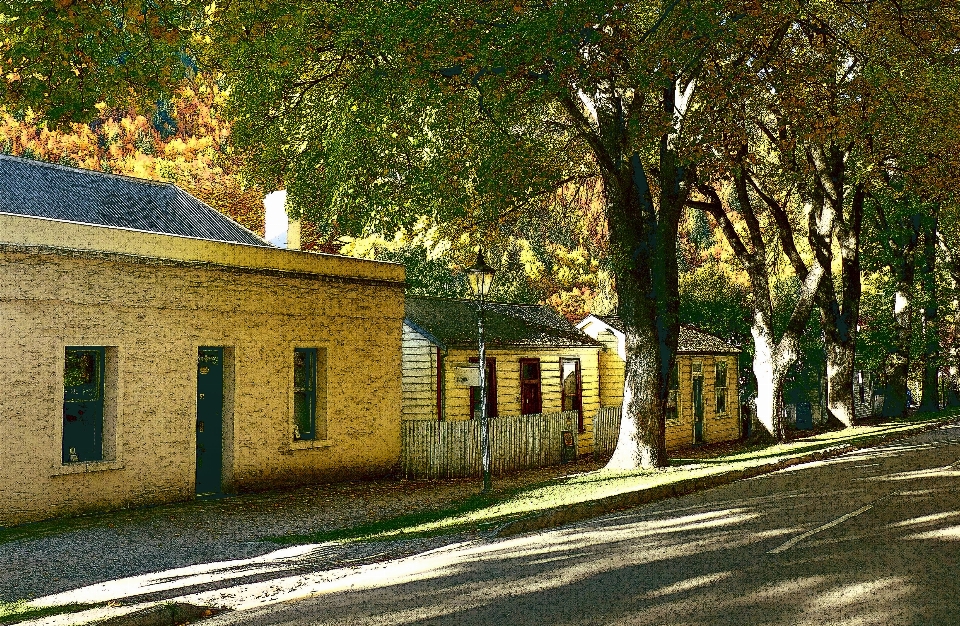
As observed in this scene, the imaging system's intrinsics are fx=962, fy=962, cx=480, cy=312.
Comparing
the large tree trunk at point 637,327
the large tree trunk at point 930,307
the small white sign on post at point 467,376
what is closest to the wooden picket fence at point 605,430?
the small white sign on post at point 467,376

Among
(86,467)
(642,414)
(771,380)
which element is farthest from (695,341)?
(86,467)

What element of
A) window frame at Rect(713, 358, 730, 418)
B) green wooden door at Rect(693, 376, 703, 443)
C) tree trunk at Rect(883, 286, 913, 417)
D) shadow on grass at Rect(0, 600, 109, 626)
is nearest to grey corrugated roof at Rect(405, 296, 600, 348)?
green wooden door at Rect(693, 376, 703, 443)

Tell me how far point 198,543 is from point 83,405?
4.53 m

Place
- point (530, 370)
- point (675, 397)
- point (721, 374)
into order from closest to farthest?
point (530, 370)
point (675, 397)
point (721, 374)

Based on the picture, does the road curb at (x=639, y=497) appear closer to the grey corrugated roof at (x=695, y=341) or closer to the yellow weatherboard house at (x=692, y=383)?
the yellow weatherboard house at (x=692, y=383)

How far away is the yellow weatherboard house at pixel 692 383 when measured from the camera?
30.5 meters

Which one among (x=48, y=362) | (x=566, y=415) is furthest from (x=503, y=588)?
(x=566, y=415)

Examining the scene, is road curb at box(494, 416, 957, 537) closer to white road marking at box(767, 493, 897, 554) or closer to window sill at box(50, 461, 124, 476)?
white road marking at box(767, 493, 897, 554)

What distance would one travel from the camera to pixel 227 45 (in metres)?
11.5

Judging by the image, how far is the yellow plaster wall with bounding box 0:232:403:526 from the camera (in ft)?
47.2

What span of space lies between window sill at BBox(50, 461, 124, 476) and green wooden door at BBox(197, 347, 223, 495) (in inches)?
92.4

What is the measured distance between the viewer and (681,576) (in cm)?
862

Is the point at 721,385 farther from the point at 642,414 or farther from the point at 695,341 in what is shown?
the point at 642,414

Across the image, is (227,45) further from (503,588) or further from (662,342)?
(662,342)
